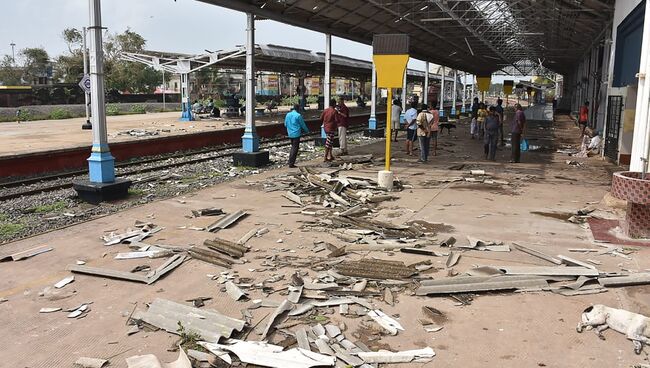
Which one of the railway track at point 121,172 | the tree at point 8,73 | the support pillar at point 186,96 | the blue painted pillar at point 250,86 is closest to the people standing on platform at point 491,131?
the blue painted pillar at point 250,86

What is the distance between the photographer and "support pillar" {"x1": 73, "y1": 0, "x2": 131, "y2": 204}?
10477 mm

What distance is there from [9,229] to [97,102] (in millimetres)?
3031

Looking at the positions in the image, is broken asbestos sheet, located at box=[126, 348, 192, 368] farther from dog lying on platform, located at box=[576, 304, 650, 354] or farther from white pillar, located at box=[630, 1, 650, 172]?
white pillar, located at box=[630, 1, 650, 172]

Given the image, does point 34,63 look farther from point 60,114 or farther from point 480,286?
point 480,286

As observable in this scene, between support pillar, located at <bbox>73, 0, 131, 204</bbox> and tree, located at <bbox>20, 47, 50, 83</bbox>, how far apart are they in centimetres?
6994

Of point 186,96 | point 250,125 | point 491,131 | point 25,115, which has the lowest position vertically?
point 25,115

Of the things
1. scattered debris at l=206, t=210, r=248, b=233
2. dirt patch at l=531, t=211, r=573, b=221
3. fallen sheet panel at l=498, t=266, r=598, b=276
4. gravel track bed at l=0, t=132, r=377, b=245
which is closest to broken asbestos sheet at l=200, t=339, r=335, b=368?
fallen sheet panel at l=498, t=266, r=598, b=276

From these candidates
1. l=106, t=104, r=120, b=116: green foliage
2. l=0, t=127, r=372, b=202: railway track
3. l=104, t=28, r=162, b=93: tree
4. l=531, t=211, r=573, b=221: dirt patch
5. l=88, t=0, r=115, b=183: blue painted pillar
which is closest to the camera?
→ l=531, t=211, r=573, b=221: dirt patch

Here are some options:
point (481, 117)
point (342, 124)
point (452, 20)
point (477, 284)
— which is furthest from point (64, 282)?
point (452, 20)

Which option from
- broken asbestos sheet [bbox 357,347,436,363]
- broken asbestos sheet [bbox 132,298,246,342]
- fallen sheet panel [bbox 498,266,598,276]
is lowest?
broken asbestos sheet [bbox 357,347,436,363]

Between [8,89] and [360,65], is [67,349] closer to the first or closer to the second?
[360,65]

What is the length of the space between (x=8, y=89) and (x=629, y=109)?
4820cm

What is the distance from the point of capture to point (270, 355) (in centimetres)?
439

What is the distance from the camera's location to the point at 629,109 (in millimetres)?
15305
